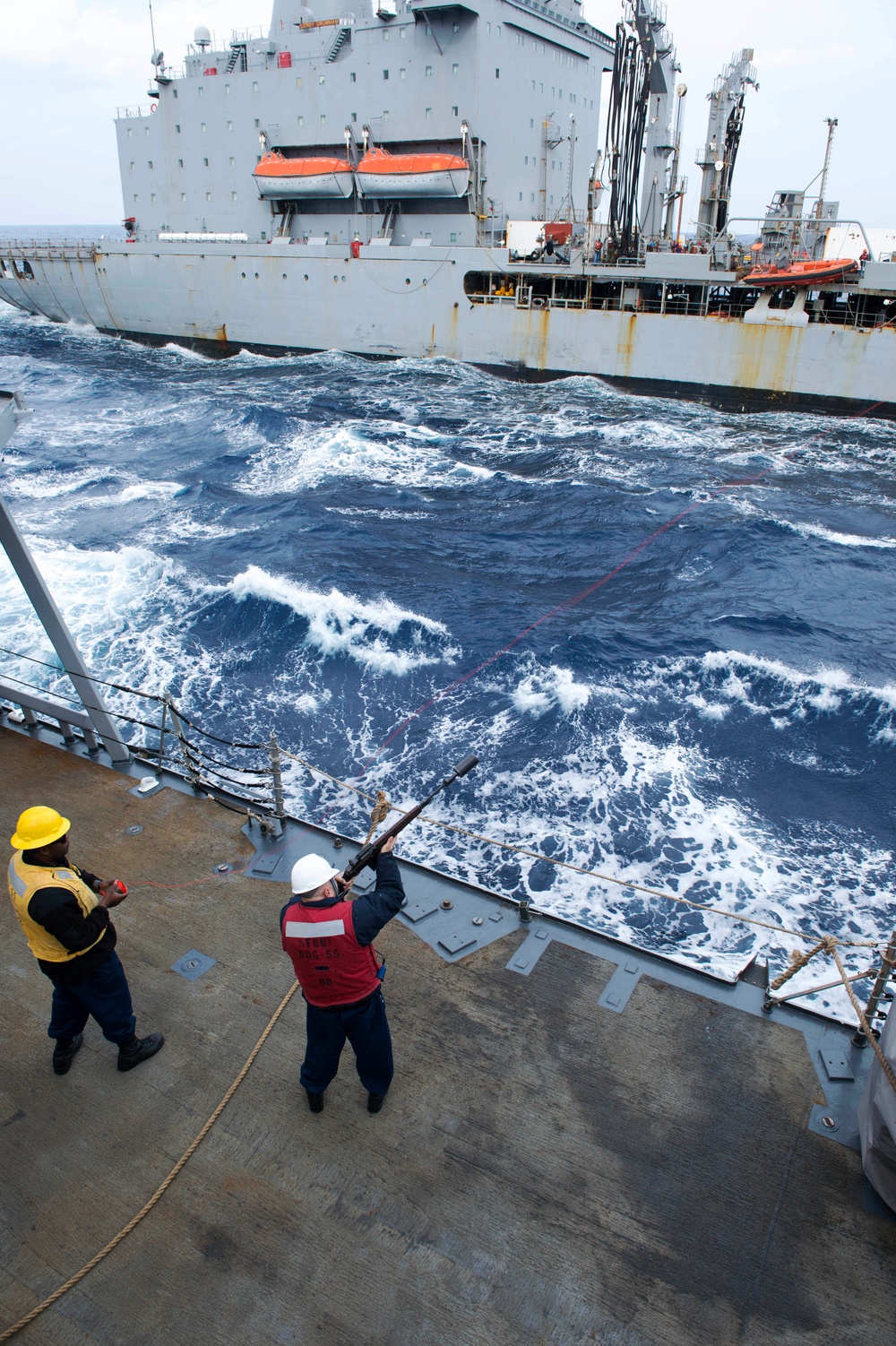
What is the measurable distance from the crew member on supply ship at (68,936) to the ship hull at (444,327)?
1032 inches

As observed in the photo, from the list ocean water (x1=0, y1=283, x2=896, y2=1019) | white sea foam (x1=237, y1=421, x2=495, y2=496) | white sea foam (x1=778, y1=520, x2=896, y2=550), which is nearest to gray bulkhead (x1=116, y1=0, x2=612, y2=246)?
white sea foam (x1=237, y1=421, x2=495, y2=496)

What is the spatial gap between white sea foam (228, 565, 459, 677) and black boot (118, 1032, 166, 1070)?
625 cm

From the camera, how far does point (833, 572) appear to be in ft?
43.3

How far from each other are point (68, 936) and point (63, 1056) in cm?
89

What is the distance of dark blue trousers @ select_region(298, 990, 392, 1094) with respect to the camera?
3141 millimetres

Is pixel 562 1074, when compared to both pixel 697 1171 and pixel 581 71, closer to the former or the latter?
pixel 697 1171

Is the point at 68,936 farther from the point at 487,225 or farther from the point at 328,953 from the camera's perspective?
the point at 487,225

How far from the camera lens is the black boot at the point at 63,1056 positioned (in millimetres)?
3560

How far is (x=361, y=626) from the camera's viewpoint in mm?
10562

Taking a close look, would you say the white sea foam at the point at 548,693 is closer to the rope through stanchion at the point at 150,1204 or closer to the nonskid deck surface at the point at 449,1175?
the nonskid deck surface at the point at 449,1175

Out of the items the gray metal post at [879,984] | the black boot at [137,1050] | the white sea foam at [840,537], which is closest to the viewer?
the gray metal post at [879,984]

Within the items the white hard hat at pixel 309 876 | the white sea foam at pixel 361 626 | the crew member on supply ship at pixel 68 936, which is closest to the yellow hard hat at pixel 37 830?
the crew member on supply ship at pixel 68 936

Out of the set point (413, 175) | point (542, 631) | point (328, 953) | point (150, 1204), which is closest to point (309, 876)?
point (328, 953)

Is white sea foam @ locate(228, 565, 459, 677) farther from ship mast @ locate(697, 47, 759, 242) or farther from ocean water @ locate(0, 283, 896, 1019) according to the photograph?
ship mast @ locate(697, 47, 759, 242)
